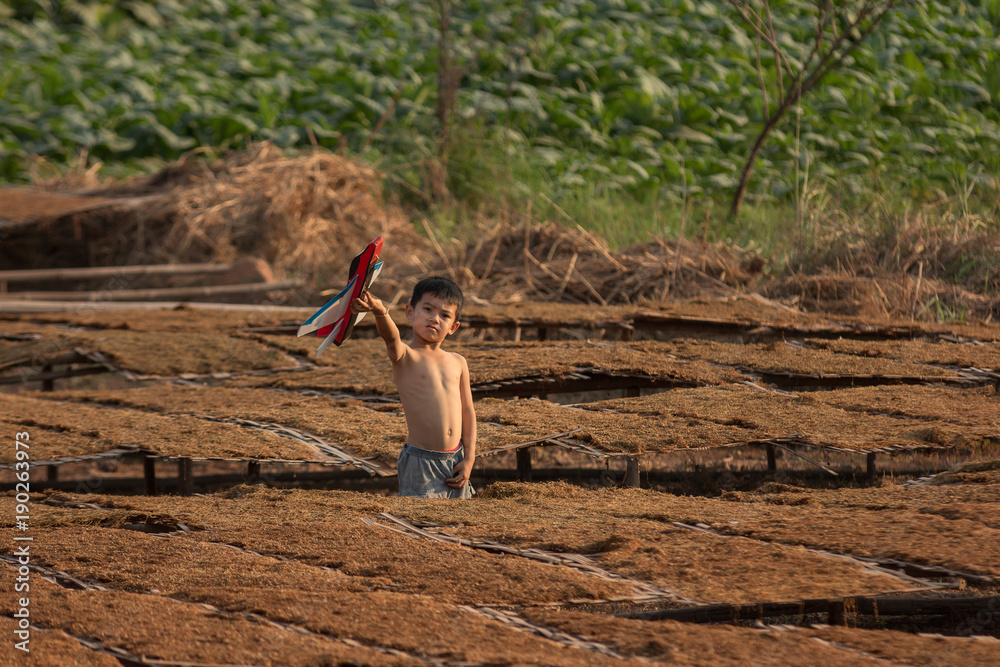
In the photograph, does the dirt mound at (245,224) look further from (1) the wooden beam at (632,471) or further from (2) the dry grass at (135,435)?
(1) the wooden beam at (632,471)

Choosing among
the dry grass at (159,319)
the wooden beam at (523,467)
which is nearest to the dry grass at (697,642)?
the wooden beam at (523,467)

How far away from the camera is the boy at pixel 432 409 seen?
2697 mm

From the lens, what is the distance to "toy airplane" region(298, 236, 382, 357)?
7.76 feet

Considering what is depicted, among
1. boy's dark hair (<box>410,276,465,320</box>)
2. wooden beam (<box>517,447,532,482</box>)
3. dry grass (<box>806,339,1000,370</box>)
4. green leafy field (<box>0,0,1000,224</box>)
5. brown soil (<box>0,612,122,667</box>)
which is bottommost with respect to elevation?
wooden beam (<box>517,447,532,482</box>)

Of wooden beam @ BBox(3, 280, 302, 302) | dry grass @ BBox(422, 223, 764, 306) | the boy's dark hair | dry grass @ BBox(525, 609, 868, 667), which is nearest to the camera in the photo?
dry grass @ BBox(525, 609, 868, 667)

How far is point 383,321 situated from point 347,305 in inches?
6.8

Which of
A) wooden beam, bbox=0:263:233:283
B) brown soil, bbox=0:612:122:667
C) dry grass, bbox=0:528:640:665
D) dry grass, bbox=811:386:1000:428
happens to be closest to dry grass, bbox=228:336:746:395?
dry grass, bbox=811:386:1000:428

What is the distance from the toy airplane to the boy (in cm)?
25

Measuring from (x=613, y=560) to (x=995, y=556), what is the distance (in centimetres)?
71

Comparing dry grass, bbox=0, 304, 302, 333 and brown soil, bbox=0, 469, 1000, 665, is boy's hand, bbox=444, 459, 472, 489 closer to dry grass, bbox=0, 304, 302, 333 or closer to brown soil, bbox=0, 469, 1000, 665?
brown soil, bbox=0, 469, 1000, 665

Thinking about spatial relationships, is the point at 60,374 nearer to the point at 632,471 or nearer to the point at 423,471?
the point at 423,471

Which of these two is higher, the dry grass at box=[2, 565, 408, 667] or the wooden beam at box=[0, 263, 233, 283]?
the wooden beam at box=[0, 263, 233, 283]

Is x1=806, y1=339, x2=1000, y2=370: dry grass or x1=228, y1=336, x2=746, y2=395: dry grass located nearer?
x1=228, y1=336, x2=746, y2=395: dry grass

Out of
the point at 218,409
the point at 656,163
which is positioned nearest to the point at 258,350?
the point at 218,409
